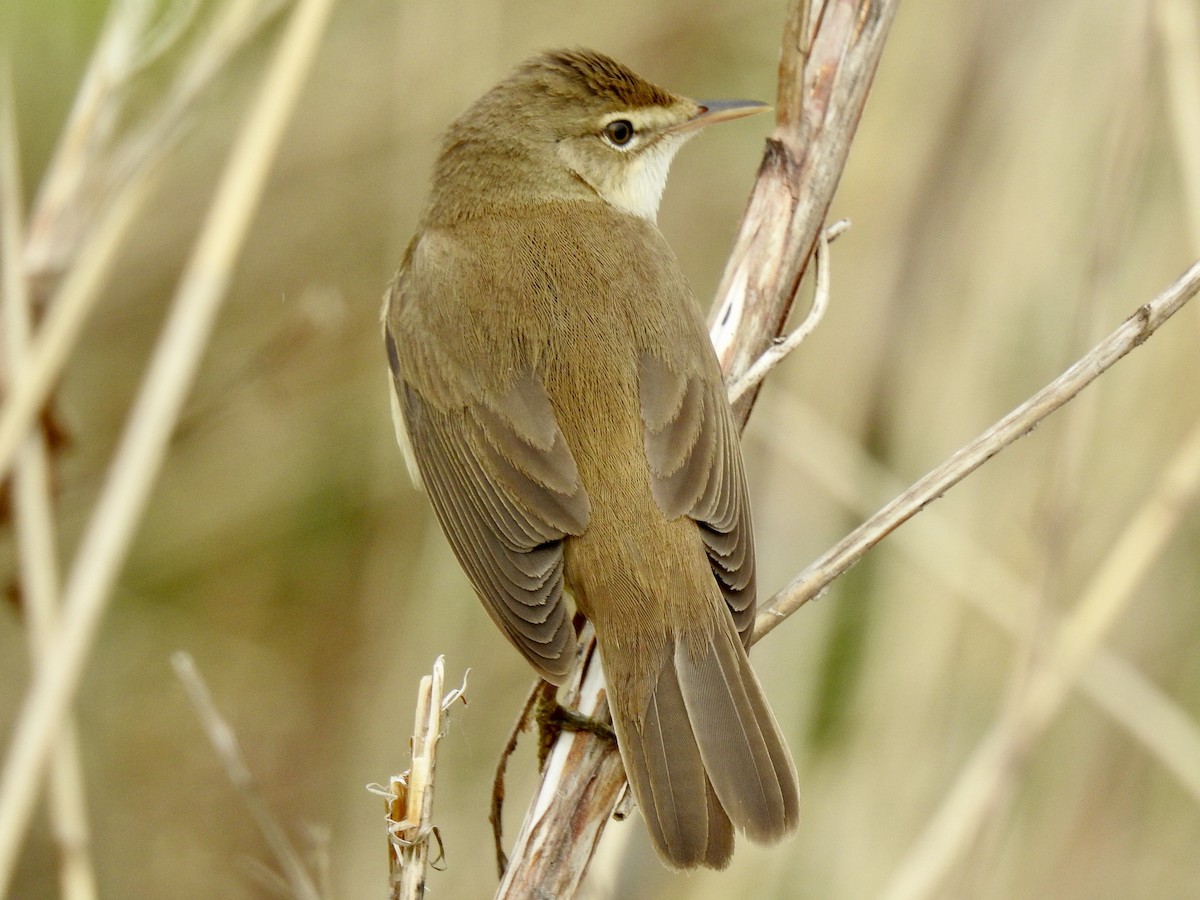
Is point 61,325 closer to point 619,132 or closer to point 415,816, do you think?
point 619,132

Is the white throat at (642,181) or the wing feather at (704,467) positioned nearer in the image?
the wing feather at (704,467)

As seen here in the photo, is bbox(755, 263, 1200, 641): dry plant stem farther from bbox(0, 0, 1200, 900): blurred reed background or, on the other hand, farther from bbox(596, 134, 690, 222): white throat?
bbox(596, 134, 690, 222): white throat

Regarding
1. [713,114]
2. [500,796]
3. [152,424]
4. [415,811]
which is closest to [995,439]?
[500,796]

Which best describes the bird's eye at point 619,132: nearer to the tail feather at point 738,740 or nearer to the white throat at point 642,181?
the white throat at point 642,181

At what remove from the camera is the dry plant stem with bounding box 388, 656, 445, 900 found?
1.84 meters

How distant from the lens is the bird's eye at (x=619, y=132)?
313 centimetres

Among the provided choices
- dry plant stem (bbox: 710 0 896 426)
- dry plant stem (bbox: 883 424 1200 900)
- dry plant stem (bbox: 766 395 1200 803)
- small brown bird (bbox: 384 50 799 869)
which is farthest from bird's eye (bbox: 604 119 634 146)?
dry plant stem (bbox: 883 424 1200 900)

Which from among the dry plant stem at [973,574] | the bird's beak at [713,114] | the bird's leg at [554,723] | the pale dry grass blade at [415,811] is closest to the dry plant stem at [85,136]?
the bird's beak at [713,114]

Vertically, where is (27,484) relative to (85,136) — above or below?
below

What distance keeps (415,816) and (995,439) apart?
3.53ft

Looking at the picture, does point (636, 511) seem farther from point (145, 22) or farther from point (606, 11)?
point (606, 11)

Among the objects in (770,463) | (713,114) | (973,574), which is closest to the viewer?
(713,114)

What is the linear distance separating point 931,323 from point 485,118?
4.39 ft

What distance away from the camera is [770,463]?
3857mm
